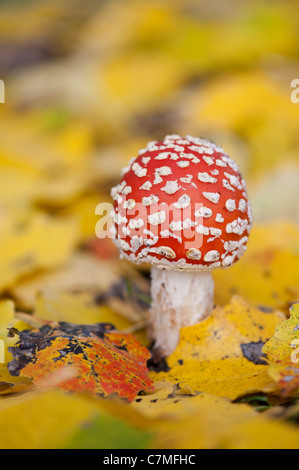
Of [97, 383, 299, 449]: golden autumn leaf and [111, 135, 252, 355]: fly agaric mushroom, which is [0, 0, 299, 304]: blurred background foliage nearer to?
[111, 135, 252, 355]: fly agaric mushroom

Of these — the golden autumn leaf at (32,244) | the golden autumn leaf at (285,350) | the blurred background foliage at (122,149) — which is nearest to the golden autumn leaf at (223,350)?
the blurred background foliage at (122,149)

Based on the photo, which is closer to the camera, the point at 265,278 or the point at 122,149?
the point at 265,278

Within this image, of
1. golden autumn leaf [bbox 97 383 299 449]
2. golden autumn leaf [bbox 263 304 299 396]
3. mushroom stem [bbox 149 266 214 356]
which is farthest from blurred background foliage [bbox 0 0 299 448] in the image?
mushroom stem [bbox 149 266 214 356]

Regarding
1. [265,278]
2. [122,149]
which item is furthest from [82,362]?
[122,149]

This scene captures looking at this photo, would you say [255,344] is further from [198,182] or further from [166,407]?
[198,182]

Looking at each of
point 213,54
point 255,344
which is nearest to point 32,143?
point 213,54

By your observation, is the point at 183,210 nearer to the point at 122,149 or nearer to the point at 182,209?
the point at 182,209

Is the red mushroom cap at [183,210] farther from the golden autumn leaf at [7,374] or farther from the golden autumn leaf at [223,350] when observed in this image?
the golden autumn leaf at [7,374]
